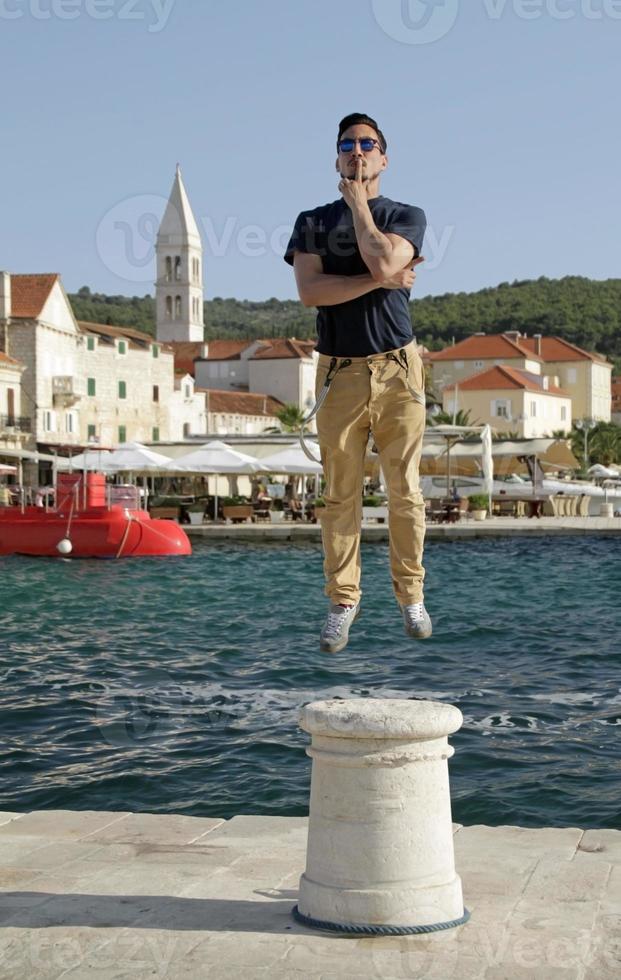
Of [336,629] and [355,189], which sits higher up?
[355,189]

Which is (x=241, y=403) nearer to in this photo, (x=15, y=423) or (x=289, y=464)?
(x=15, y=423)

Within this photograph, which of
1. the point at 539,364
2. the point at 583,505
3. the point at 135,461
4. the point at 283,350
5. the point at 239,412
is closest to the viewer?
the point at 135,461

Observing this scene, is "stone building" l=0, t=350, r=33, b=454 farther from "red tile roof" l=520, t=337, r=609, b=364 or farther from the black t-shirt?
"red tile roof" l=520, t=337, r=609, b=364

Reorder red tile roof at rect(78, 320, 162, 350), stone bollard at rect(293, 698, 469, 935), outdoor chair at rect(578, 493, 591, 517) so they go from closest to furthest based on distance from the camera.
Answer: stone bollard at rect(293, 698, 469, 935), outdoor chair at rect(578, 493, 591, 517), red tile roof at rect(78, 320, 162, 350)

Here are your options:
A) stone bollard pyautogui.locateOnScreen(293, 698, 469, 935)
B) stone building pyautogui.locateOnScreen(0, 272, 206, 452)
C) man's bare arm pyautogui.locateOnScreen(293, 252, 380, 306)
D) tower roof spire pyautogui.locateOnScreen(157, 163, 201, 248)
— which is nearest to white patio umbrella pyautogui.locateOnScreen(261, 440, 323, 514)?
stone building pyautogui.locateOnScreen(0, 272, 206, 452)

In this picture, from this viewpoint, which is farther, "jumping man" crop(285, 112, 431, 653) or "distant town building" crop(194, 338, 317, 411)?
"distant town building" crop(194, 338, 317, 411)

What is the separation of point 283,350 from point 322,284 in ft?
363

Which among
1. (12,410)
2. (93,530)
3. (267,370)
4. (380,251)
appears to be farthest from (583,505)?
(267,370)

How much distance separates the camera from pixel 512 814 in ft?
39.0

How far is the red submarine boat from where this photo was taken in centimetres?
4119

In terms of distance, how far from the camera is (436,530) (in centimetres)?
4434

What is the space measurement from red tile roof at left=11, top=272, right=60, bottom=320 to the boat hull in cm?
3492

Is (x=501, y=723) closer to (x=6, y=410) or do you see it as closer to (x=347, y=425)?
(x=347, y=425)

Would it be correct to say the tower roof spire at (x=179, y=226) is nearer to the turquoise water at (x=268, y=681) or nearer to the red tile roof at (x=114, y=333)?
the red tile roof at (x=114, y=333)
